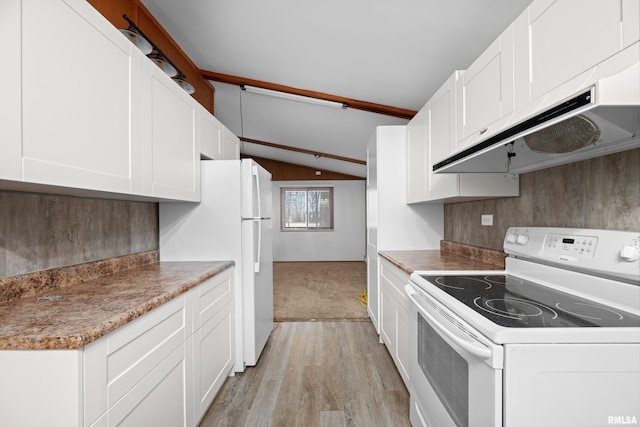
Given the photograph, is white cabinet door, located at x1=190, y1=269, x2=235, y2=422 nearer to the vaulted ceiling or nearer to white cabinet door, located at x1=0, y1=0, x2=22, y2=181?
white cabinet door, located at x1=0, y1=0, x2=22, y2=181

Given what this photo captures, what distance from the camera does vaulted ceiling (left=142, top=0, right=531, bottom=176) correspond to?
202 cm

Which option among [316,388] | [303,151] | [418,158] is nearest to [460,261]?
[418,158]

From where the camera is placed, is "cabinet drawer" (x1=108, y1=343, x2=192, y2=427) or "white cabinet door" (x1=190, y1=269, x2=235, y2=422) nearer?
"cabinet drawer" (x1=108, y1=343, x2=192, y2=427)

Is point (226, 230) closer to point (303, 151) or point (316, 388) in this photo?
point (316, 388)

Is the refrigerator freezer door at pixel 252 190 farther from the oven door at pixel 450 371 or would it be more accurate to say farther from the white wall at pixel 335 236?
the white wall at pixel 335 236

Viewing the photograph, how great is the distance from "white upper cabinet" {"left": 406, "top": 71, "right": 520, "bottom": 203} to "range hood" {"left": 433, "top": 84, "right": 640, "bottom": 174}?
0.14 meters

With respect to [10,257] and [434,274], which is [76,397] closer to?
[10,257]

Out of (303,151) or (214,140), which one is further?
(303,151)

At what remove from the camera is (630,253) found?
43.3 inches

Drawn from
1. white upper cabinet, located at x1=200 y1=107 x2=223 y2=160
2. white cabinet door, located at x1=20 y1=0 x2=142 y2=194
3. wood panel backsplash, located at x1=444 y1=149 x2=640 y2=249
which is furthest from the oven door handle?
white upper cabinet, located at x1=200 y1=107 x2=223 y2=160

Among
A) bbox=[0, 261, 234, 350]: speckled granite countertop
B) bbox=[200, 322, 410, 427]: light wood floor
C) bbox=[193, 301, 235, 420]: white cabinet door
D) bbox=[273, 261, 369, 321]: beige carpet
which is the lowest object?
bbox=[200, 322, 410, 427]: light wood floor

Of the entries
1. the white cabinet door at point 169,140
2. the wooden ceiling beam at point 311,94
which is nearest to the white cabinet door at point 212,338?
the white cabinet door at point 169,140

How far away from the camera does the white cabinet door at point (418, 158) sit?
250 cm

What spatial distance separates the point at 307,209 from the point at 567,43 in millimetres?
7308
